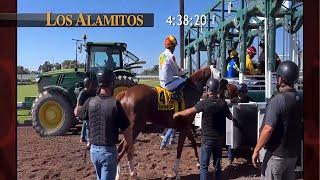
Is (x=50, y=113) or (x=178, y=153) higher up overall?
(x=50, y=113)

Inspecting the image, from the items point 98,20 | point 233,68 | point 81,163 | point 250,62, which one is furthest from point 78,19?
point 233,68

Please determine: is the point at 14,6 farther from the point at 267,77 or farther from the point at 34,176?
the point at 267,77

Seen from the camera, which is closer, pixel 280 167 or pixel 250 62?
pixel 280 167

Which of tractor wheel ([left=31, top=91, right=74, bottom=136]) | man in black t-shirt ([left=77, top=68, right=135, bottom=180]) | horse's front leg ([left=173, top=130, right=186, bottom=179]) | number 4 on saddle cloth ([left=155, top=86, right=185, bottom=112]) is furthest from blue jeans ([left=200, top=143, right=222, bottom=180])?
tractor wheel ([left=31, top=91, right=74, bottom=136])

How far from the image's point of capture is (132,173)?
5250mm

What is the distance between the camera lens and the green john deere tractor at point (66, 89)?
8438mm

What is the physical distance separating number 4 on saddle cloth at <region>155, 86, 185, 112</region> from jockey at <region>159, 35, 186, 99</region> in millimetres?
57

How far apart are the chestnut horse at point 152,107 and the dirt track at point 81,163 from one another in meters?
0.41

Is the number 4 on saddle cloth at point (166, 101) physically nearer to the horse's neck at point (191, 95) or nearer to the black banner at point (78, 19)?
the horse's neck at point (191, 95)

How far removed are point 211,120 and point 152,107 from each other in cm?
152

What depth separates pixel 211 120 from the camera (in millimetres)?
4188

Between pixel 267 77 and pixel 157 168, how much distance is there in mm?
2011

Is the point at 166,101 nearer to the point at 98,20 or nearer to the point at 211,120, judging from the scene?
the point at 211,120

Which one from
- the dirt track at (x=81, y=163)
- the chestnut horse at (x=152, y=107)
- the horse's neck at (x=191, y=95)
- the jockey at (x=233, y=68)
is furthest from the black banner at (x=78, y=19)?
the jockey at (x=233, y=68)
